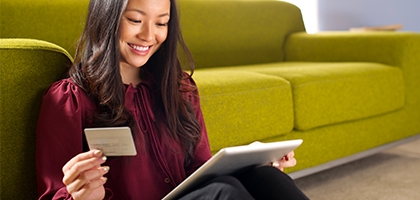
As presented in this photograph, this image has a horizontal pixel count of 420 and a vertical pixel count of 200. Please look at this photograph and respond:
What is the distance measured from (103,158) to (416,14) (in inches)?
149

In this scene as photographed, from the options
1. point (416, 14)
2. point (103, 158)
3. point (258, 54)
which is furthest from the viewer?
point (416, 14)

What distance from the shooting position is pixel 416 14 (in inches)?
168

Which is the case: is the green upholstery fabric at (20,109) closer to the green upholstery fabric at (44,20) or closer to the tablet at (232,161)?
the tablet at (232,161)

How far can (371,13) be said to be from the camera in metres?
4.27

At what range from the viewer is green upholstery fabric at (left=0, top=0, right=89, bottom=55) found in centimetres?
212

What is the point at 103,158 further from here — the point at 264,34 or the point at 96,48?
the point at 264,34

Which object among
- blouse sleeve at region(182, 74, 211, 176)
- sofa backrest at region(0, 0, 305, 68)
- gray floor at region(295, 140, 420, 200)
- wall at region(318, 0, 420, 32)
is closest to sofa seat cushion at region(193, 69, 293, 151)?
gray floor at region(295, 140, 420, 200)

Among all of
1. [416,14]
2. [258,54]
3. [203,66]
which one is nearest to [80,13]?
[203,66]

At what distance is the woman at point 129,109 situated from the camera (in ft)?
3.66

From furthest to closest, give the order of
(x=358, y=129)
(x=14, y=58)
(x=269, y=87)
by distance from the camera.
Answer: (x=358, y=129), (x=269, y=87), (x=14, y=58)

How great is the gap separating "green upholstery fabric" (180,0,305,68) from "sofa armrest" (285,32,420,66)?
0.11m

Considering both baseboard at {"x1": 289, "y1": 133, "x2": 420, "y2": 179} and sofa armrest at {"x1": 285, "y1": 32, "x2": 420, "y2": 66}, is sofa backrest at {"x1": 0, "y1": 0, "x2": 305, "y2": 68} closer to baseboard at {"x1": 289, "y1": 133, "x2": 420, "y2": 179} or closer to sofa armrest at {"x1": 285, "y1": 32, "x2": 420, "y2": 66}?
sofa armrest at {"x1": 285, "y1": 32, "x2": 420, "y2": 66}

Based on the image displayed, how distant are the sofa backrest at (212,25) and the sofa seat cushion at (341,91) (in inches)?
18.2

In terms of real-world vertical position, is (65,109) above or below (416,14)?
above
